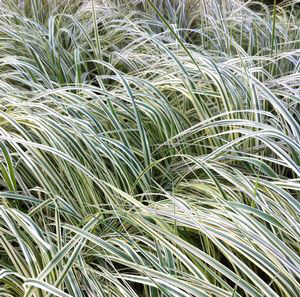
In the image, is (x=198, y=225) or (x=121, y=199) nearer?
(x=198, y=225)

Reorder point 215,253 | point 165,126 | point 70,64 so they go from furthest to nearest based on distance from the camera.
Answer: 1. point 70,64
2. point 165,126
3. point 215,253

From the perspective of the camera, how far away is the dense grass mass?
0.96 metres

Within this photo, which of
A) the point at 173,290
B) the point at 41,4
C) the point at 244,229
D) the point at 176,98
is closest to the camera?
the point at 173,290

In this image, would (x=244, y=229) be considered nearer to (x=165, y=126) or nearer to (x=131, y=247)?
(x=131, y=247)

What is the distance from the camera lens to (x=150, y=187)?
1.28 meters

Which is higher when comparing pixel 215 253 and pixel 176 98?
pixel 176 98

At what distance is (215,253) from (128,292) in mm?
268

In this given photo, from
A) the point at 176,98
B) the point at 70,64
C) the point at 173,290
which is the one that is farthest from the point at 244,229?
the point at 70,64

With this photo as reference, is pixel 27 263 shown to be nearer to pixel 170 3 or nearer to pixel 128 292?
pixel 128 292

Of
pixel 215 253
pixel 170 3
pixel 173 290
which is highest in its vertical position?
pixel 170 3

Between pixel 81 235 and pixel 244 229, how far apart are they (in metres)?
0.37

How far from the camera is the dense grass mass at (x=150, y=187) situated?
0.96 meters

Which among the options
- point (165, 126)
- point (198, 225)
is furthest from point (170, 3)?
point (198, 225)

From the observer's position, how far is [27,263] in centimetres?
107
